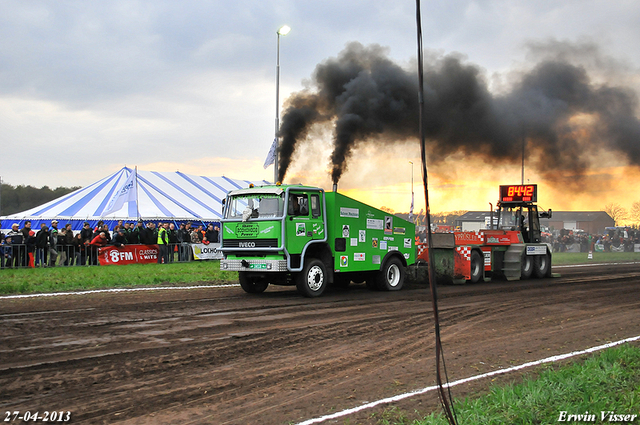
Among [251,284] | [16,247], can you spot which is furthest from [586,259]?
[16,247]

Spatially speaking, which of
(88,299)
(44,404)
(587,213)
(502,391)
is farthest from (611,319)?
(587,213)

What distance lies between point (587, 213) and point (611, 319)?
116565 millimetres

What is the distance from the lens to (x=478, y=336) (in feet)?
27.6

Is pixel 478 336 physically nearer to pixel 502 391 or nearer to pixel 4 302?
pixel 502 391

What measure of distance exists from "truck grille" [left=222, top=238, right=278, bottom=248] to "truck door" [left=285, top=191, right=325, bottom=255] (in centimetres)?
37

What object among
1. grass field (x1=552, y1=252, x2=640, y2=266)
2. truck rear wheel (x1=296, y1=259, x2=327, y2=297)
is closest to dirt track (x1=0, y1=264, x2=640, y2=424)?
truck rear wheel (x1=296, y1=259, x2=327, y2=297)

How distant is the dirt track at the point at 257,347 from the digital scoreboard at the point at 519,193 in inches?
247

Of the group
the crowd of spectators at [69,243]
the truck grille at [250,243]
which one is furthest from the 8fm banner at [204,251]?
the truck grille at [250,243]

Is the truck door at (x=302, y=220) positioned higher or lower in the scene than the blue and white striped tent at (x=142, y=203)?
lower

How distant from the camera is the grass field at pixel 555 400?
4.56 metres

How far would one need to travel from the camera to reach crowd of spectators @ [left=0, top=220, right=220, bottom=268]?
61.1ft

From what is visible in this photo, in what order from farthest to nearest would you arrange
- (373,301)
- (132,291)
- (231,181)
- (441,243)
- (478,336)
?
1. (231,181)
2. (441,243)
3. (132,291)
4. (373,301)
5. (478,336)

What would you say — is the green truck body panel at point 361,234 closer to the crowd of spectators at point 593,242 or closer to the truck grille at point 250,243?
the truck grille at point 250,243

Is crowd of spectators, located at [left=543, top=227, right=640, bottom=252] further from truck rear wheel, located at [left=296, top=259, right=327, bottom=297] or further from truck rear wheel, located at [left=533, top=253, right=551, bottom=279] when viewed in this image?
truck rear wheel, located at [left=296, top=259, right=327, bottom=297]
